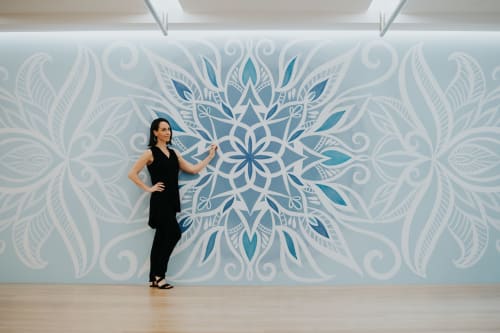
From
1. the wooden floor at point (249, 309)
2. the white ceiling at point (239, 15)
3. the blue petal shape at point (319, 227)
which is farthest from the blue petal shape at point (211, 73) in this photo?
the wooden floor at point (249, 309)

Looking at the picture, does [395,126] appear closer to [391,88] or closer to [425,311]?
[391,88]

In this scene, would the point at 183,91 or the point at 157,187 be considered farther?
the point at 183,91

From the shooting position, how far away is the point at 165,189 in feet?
11.7

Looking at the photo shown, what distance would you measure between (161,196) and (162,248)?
0.50 metres

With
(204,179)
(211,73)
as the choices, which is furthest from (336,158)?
(211,73)

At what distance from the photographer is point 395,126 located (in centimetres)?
380

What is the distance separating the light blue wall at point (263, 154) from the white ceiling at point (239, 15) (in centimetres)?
23

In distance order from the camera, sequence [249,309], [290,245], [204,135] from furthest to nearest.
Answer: [204,135] < [290,245] < [249,309]

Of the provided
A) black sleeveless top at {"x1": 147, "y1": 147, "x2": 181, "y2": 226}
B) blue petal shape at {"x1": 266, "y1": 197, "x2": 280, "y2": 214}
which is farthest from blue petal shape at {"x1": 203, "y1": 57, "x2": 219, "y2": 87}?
blue petal shape at {"x1": 266, "y1": 197, "x2": 280, "y2": 214}

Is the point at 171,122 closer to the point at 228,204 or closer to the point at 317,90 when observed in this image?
the point at 228,204

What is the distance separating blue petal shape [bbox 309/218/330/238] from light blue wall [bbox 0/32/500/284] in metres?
0.01

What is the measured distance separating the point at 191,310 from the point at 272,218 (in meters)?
1.24

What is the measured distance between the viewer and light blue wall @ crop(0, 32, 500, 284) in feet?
12.2

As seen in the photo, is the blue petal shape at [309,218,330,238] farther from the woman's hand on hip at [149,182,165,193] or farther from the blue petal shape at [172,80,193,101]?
the blue petal shape at [172,80,193,101]
